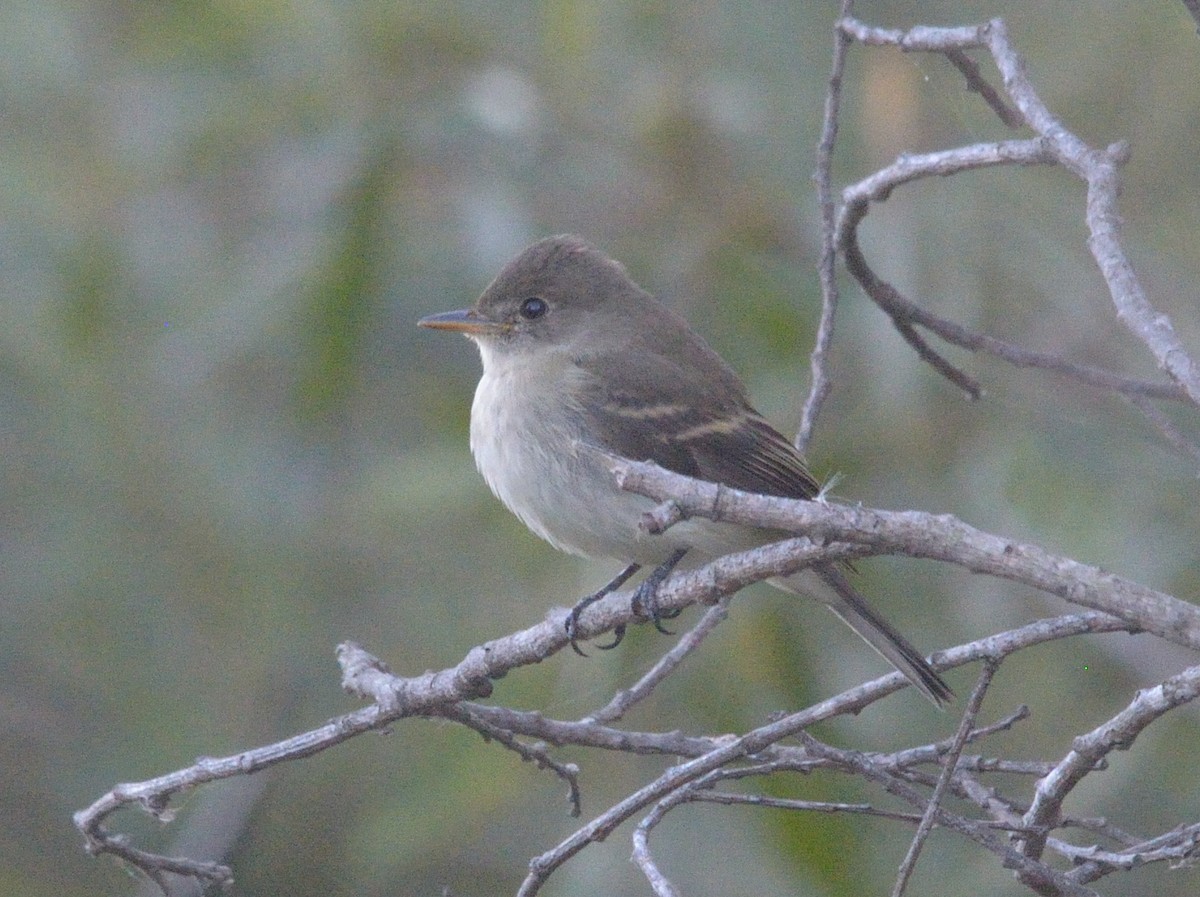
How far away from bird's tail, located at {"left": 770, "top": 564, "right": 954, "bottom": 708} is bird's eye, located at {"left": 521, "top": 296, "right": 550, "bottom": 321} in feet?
2.80

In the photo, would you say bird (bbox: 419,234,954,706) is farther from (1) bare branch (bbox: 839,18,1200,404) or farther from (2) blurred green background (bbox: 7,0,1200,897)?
(1) bare branch (bbox: 839,18,1200,404)

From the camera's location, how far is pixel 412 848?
417 centimetres

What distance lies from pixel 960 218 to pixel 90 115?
2.88 meters

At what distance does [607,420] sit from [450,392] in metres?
1.51

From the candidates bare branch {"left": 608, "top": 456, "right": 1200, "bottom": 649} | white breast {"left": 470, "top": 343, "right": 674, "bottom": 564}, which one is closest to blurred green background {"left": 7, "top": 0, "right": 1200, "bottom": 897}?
white breast {"left": 470, "top": 343, "right": 674, "bottom": 564}

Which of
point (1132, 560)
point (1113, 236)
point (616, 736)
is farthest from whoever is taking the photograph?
point (1132, 560)

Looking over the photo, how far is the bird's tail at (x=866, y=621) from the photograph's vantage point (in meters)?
2.83

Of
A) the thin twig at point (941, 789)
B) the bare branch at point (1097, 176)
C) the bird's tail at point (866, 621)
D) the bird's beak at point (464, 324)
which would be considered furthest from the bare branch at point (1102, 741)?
the bird's beak at point (464, 324)

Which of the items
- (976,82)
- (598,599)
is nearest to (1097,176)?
(976,82)

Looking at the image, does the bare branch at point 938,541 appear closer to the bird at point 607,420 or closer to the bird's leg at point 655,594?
the bird's leg at point 655,594

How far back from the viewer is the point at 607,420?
3537 millimetres

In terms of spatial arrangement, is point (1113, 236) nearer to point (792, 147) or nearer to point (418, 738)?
point (792, 147)

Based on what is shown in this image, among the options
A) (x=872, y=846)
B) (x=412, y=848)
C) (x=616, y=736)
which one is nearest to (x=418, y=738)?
(x=412, y=848)

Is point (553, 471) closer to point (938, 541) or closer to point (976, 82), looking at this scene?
point (976, 82)
